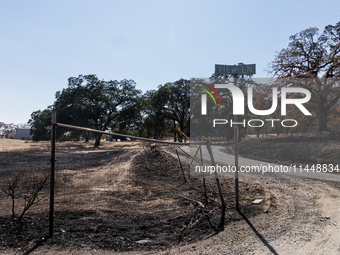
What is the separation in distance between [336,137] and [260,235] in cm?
1568

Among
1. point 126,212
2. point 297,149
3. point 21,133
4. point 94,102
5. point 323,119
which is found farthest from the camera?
point 21,133

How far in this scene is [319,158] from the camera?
1448 cm

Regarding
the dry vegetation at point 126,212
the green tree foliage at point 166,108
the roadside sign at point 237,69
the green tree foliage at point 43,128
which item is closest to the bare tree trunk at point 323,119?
the dry vegetation at point 126,212

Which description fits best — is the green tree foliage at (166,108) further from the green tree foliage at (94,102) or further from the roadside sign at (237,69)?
the roadside sign at (237,69)

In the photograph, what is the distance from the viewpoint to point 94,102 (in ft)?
118

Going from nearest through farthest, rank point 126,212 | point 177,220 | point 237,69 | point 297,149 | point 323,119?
point 177,220 < point 126,212 < point 237,69 < point 297,149 < point 323,119

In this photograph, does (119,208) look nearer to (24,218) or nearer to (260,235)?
(24,218)

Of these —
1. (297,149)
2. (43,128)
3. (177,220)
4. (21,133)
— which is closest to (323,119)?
(297,149)

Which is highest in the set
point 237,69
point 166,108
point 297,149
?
point 166,108

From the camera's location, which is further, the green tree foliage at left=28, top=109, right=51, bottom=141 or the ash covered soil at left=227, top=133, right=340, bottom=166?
the green tree foliage at left=28, top=109, right=51, bottom=141

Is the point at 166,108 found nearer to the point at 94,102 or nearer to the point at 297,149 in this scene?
the point at 94,102

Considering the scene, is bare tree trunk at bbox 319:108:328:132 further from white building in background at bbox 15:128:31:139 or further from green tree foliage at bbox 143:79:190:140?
white building in background at bbox 15:128:31:139

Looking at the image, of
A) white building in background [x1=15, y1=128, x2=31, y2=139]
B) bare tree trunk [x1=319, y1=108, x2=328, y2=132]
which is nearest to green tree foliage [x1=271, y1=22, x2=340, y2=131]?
bare tree trunk [x1=319, y1=108, x2=328, y2=132]

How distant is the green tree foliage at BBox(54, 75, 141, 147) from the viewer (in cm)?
3375
